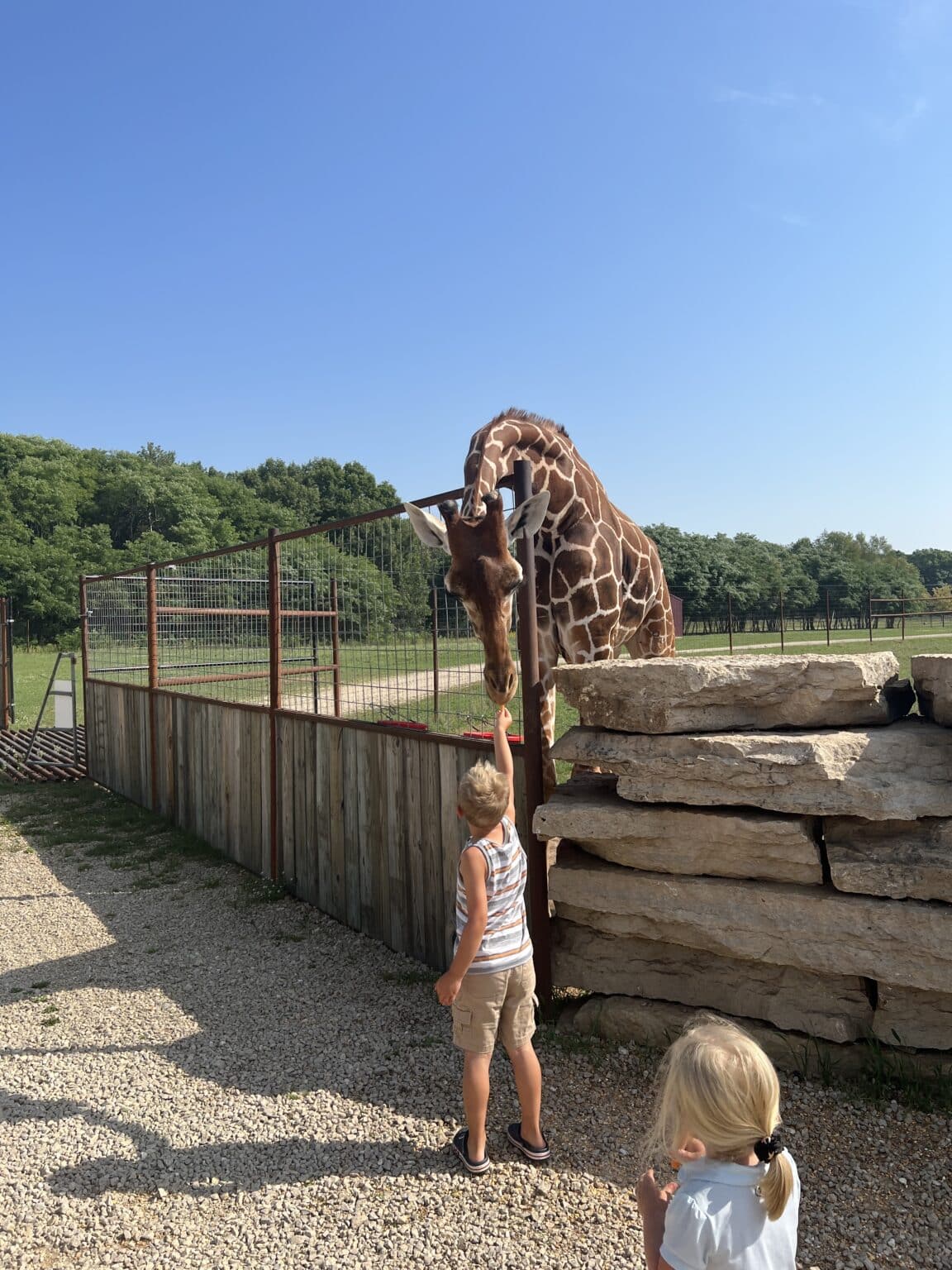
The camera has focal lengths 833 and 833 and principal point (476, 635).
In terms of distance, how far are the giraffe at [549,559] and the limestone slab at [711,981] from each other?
0.88 m

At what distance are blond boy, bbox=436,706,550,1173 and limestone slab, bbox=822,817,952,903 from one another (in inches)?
56.1

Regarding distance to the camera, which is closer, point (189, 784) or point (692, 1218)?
point (692, 1218)

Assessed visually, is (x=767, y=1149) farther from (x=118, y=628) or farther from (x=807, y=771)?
(x=118, y=628)

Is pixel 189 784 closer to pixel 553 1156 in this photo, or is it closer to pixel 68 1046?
pixel 68 1046

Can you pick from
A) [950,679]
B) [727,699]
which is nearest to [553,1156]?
[727,699]

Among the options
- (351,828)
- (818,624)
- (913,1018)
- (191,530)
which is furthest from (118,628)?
(191,530)

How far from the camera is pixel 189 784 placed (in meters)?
8.75

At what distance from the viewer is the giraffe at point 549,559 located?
4.24m

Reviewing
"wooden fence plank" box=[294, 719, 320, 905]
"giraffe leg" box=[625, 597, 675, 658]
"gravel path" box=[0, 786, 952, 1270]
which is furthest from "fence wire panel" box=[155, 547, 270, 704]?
"gravel path" box=[0, 786, 952, 1270]

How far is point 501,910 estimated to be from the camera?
10.2 feet

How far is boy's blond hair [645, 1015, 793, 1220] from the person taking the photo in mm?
1663

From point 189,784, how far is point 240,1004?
439 cm

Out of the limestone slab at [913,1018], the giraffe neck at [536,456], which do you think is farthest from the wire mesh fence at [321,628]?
the limestone slab at [913,1018]

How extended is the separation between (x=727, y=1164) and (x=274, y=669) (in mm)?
5608
